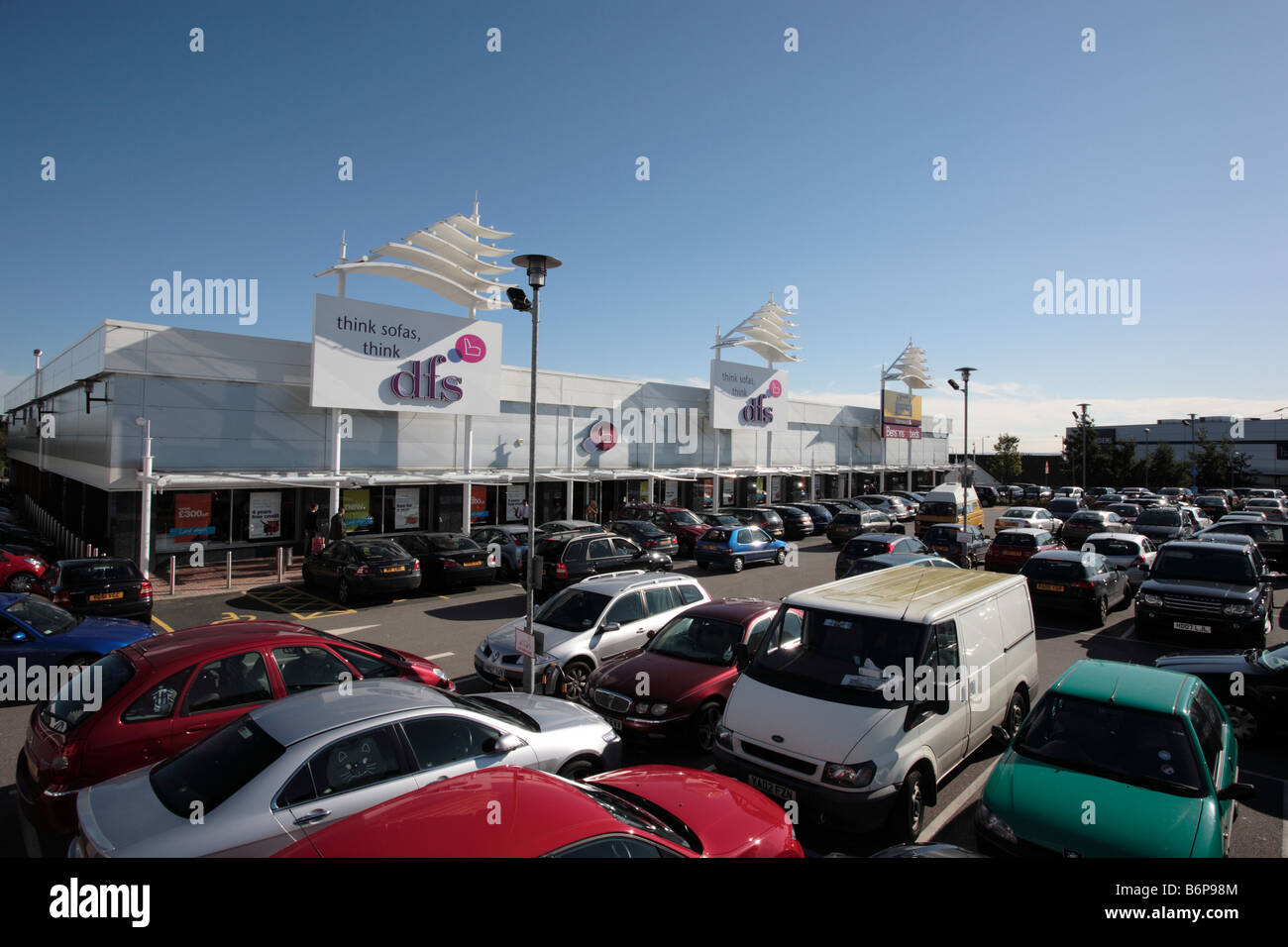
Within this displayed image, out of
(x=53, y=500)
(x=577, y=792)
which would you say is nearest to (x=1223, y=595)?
(x=577, y=792)

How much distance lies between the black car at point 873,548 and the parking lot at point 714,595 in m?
1.51

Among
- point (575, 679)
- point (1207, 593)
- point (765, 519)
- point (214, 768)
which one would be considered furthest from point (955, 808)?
point (765, 519)

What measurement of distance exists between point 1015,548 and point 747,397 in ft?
60.4

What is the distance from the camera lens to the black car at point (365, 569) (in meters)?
15.0

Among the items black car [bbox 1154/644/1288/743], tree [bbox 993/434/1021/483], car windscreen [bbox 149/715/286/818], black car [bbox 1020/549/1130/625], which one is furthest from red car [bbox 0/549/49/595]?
tree [bbox 993/434/1021/483]

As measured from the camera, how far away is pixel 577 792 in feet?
11.6

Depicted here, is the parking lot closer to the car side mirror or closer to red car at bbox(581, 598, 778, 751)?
red car at bbox(581, 598, 778, 751)

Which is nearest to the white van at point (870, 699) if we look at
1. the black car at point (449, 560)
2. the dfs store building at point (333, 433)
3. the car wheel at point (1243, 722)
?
the car wheel at point (1243, 722)

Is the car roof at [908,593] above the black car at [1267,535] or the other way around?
above

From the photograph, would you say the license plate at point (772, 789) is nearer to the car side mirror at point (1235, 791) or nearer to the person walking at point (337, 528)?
the car side mirror at point (1235, 791)

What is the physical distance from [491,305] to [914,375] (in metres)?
33.5

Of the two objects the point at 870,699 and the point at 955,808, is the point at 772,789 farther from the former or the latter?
the point at 955,808

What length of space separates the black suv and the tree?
2011 inches

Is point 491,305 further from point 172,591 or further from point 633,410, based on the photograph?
point 172,591
